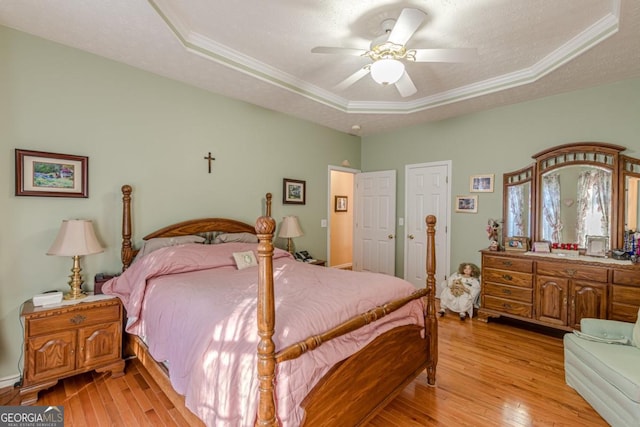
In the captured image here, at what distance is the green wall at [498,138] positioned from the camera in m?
3.22

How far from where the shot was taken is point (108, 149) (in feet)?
9.16

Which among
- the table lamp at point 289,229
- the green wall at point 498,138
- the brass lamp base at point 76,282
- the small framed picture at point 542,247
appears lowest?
the brass lamp base at point 76,282

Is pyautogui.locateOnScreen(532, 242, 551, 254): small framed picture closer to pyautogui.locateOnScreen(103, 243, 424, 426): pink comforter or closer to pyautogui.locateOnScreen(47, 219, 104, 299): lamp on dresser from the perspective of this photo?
pyautogui.locateOnScreen(103, 243, 424, 426): pink comforter

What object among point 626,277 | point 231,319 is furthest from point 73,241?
point 626,277

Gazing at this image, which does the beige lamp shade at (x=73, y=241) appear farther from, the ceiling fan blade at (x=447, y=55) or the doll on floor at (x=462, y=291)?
the doll on floor at (x=462, y=291)

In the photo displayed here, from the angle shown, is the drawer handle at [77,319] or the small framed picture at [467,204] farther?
the small framed picture at [467,204]

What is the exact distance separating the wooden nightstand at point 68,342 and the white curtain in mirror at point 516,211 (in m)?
4.38

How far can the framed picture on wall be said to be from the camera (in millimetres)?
6676

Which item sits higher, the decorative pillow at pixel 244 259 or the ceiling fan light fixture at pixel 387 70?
the ceiling fan light fixture at pixel 387 70

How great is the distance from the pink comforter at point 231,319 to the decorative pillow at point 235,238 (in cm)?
49

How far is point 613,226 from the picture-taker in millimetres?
3186

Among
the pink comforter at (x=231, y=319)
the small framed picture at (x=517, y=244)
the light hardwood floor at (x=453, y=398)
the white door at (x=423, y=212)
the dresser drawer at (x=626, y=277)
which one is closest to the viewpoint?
Answer: the pink comforter at (x=231, y=319)

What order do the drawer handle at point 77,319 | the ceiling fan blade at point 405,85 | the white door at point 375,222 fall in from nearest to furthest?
the drawer handle at point 77,319
the ceiling fan blade at point 405,85
the white door at point 375,222

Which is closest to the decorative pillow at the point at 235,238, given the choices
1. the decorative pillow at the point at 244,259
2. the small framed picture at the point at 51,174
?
the decorative pillow at the point at 244,259
